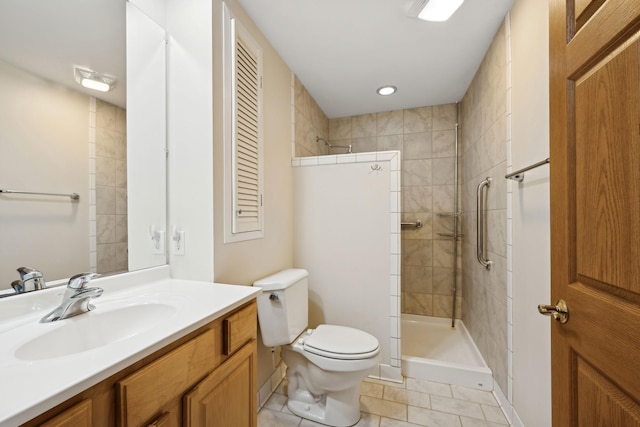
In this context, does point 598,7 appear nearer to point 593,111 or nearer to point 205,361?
point 593,111

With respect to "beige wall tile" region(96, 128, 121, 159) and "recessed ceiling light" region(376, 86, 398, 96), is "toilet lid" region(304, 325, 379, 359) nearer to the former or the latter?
"beige wall tile" region(96, 128, 121, 159)

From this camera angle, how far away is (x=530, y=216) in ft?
4.22

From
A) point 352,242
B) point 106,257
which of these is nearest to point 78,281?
point 106,257

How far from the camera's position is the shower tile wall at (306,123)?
7.40 feet

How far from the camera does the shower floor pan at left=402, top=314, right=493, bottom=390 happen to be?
1.86 meters

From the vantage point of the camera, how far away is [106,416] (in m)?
0.59

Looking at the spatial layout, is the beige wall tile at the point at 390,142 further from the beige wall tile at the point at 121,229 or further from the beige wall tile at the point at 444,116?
the beige wall tile at the point at 121,229

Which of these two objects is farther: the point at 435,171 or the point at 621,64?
the point at 435,171

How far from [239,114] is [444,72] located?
5.59 feet

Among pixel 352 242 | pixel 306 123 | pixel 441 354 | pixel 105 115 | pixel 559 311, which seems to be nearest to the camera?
pixel 559 311

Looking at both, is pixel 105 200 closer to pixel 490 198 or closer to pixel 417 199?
pixel 490 198

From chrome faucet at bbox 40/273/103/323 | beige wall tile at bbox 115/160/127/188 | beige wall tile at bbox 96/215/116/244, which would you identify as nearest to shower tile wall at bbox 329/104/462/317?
beige wall tile at bbox 115/160/127/188

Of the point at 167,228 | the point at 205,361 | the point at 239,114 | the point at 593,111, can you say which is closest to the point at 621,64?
the point at 593,111

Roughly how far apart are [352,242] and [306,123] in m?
1.20
